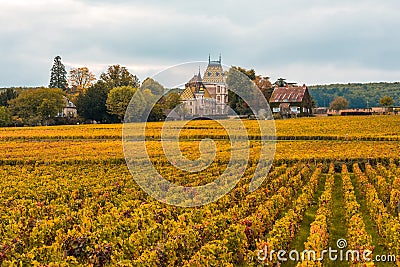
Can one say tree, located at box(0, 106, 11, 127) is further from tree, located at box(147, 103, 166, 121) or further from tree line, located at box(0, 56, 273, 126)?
tree, located at box(147, 103, 166, 121)

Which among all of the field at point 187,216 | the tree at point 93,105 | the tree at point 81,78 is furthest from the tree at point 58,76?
the field at point 187,216

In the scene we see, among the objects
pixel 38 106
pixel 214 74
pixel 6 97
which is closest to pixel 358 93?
pixel 214 74

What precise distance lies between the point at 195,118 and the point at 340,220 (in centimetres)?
6946

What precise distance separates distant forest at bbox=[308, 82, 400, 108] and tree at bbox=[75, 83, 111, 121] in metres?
102

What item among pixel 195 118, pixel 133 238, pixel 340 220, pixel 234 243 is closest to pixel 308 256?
pixel 234 243

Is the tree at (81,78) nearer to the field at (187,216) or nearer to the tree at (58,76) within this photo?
the tree at (58,76)

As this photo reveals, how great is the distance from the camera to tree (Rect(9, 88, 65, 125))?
9038cm

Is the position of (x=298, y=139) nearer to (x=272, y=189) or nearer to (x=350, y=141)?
(x=350, y=141)

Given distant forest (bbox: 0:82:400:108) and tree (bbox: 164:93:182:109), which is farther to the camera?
distant forest (bbox: 0:82:400:108)

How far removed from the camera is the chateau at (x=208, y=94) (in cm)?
9494

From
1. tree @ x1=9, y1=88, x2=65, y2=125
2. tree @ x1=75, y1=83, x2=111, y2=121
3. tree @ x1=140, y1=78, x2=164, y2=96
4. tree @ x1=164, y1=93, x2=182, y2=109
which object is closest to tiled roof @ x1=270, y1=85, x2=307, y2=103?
tree @ x1=164, y1=93, x2=182, y2=109

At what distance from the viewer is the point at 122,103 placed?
9244cm

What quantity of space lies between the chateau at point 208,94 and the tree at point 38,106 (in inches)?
→ 940

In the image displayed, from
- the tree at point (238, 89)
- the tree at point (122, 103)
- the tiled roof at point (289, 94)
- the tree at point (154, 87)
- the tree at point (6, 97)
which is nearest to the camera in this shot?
the tree at point (122, 103)
